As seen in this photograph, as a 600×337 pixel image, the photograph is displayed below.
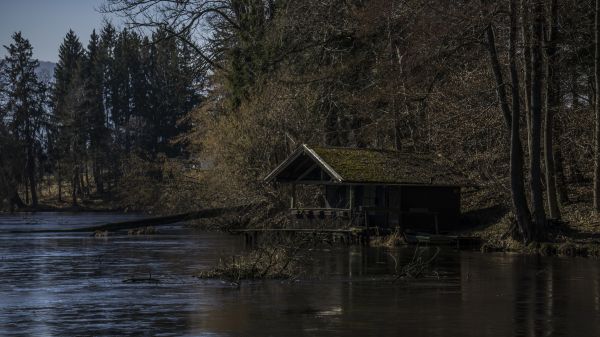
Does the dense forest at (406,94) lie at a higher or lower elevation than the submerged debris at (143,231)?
higher

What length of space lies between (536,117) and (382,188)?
11.2m

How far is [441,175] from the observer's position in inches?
1949

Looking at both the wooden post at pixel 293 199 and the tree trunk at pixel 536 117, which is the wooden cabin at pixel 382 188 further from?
the tree trunk at pixel 536 117

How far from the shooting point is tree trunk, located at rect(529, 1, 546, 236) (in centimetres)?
3994

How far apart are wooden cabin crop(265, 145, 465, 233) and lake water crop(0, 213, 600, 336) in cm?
920

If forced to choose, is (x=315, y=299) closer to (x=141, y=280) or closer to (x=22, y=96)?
(x=141, y=280)

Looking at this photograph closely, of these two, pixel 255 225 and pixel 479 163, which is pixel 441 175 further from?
pixel 255 225

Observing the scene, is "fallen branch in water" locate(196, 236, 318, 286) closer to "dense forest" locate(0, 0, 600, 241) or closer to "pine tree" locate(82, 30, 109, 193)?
"dense forest" locate(0, 0, 600, 241)

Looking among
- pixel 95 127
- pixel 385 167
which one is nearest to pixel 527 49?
pixel 385 167

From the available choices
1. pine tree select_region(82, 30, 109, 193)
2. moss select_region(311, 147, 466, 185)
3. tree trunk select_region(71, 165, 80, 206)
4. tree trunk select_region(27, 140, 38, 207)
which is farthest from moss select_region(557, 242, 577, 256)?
pine tree select_region(82, 30, 109, 193)

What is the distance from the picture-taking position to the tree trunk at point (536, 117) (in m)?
39.9

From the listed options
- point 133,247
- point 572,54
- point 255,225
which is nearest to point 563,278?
point 572,54

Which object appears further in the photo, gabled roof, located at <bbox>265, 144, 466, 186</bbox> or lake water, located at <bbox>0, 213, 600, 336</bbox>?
gabled roof, located at <bbox>265, 144, 466, 186</bbox>

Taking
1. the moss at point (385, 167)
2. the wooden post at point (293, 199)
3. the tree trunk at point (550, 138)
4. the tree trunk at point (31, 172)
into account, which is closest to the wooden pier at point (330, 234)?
the moss at point (385, 167)
